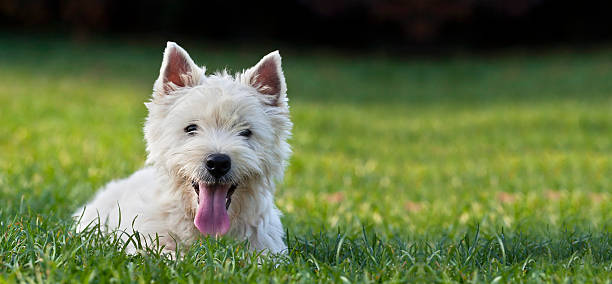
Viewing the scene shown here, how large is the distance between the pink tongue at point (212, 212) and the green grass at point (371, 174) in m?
0.20

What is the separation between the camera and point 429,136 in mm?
14242

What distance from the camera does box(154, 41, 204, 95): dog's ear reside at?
4418 mm

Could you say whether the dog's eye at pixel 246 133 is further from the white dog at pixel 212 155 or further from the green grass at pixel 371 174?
the green grass at pixel 371 174

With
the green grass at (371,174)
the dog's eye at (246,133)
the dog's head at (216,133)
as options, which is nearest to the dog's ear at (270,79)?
the dog's head at (216,133)

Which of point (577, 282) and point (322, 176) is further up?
point (577, 282)

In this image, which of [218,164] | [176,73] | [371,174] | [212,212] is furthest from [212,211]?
[371,174]

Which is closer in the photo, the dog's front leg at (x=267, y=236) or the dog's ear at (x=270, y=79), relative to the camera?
the dog's front leg at (x=267, y=236)

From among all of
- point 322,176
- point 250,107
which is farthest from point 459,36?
point 250,107

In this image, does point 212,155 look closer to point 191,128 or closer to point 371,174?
point 191,128

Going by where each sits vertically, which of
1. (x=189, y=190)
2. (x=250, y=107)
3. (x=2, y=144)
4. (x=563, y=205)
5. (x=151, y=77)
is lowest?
(x=151, y=77)

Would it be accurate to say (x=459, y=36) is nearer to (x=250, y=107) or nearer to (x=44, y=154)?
(x=44, y=154)

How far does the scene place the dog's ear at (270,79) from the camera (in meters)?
4.50

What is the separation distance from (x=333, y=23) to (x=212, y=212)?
30.2 meters

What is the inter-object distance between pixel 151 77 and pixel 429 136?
10.8 meters
